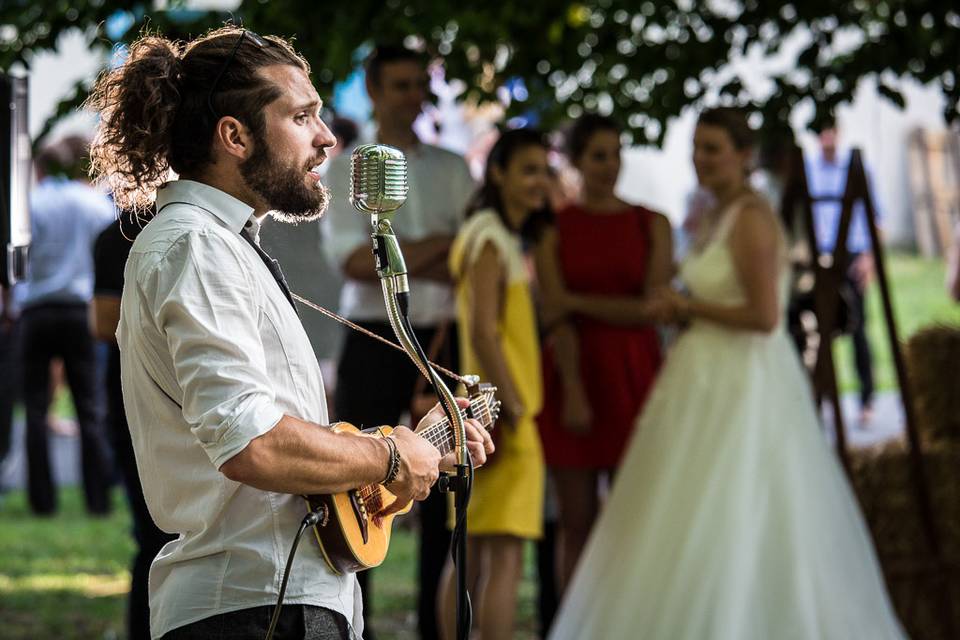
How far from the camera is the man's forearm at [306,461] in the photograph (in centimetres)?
209

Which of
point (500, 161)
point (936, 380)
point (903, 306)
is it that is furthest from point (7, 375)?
point (903, 306)

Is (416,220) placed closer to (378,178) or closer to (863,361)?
(378,178)

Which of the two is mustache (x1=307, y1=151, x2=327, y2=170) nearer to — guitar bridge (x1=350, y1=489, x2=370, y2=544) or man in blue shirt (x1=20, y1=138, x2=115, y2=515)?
guitar bridge (x1=350, y1=489, x2=370, y2=544)

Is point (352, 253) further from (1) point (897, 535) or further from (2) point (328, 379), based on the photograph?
(2) point (328, 379)

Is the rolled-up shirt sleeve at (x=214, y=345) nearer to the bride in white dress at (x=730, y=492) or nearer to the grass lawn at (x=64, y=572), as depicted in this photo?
the bride in white dress at (x=730, y=492)

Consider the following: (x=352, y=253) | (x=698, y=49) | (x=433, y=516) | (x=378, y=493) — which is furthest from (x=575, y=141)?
(x=378, y=493)

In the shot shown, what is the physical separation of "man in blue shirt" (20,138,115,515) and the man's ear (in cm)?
684

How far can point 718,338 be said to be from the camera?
5.53 m

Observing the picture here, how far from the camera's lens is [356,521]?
7.52 ft

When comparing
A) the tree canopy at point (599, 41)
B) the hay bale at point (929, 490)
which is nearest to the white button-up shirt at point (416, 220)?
the tree canopy at point (599, 41)

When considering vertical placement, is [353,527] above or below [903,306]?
below

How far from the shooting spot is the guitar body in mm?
2236

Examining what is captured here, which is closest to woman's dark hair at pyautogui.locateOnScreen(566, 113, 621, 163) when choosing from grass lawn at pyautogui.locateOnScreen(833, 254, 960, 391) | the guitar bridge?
the guitar bridge

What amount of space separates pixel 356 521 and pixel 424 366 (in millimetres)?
278
